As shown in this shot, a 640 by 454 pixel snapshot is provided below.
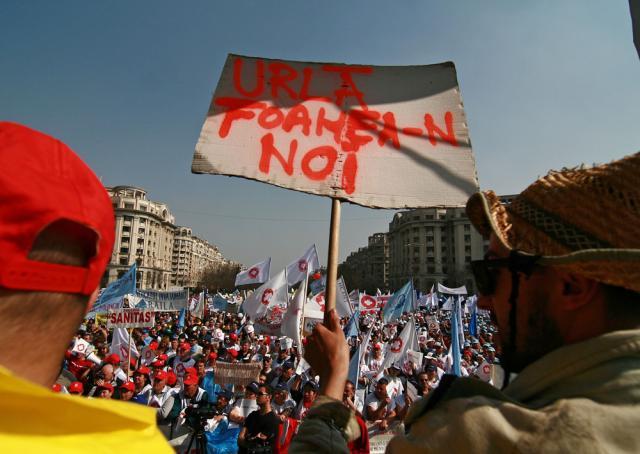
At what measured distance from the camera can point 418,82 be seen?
7.70 feet

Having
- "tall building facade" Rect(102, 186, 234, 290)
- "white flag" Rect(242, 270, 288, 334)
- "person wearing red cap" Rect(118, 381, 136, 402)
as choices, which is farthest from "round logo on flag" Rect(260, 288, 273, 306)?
"tall building facade" Rect(102, 186, 234, 290)

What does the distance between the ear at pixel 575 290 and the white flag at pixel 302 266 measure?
9957 mm

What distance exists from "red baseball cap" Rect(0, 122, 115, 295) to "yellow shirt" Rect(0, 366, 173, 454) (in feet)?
0.52

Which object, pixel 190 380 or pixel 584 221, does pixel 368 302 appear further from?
pixel 584 221

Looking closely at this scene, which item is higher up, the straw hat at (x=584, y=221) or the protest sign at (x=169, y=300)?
the straw hat at (x=584, y=221)

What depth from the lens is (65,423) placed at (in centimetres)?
63

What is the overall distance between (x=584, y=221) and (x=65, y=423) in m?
1.12

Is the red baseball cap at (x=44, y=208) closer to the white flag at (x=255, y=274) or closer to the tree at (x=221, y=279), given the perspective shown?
the white flag at (x=255, y=274)

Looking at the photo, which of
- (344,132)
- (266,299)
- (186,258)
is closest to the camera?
(344,132)

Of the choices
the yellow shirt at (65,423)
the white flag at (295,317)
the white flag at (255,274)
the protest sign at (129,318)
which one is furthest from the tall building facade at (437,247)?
the yellow shirt at (65,423)

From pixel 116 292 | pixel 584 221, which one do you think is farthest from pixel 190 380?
pixel 584 221

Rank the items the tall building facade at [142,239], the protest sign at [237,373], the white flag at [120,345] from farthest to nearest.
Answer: the tall building facade at [142,239] → the white flag at [120,345] → the protest sign at [237,373]

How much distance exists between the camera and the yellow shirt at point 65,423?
58 centimetres

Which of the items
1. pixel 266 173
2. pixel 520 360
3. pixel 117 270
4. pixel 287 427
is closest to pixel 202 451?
pixel 287 427
